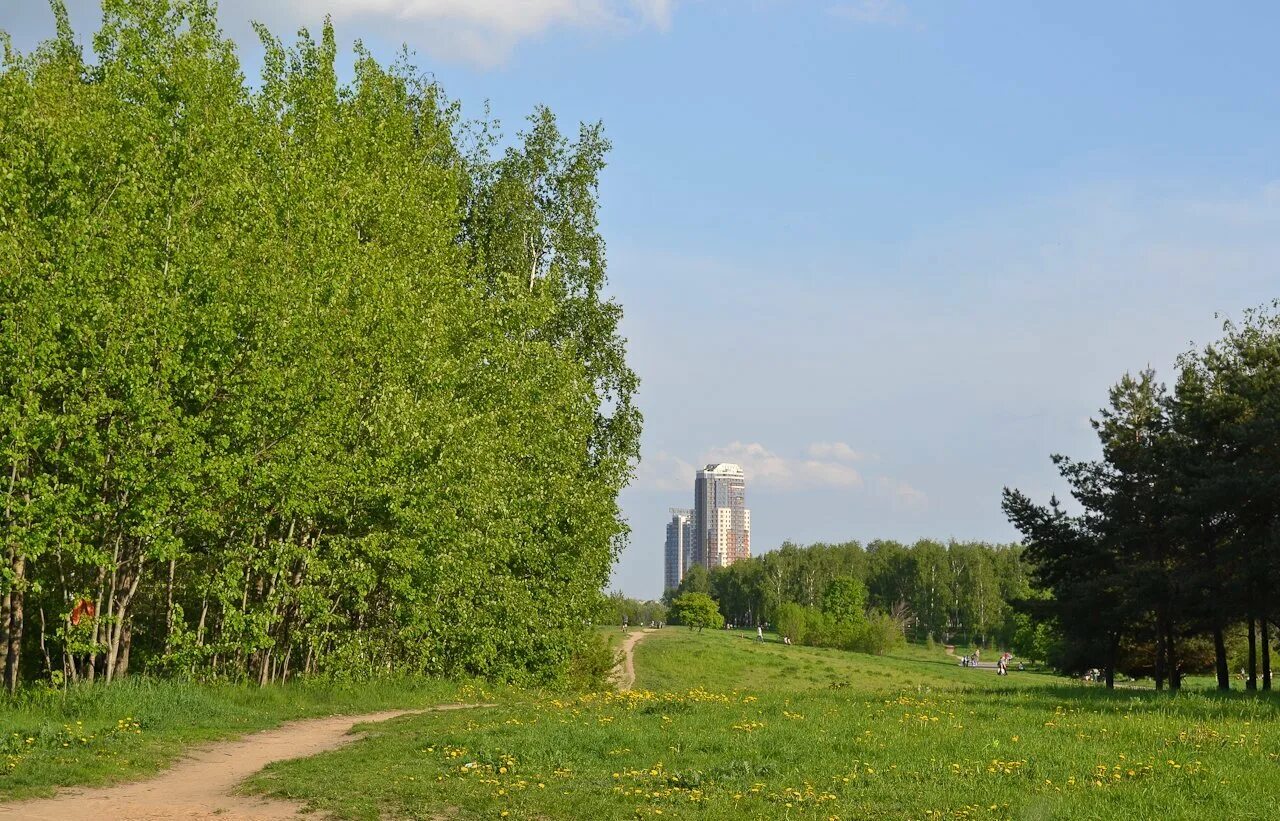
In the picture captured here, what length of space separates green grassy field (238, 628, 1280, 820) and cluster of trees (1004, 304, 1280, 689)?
12214 millimetres

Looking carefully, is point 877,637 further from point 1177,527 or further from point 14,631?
point 14,631

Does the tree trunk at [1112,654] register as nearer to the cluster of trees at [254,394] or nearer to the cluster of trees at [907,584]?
the cluster of trees at [254,394]

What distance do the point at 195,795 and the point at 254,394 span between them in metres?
10.2

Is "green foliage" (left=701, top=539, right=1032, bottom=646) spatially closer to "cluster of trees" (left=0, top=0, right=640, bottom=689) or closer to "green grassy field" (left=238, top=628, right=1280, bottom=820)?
"cluster of trees" (left=0, top=0, right=640, bottom=689)

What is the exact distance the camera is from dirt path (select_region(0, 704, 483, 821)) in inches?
475

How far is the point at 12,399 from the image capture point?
62.5 ft

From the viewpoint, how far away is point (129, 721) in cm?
1761

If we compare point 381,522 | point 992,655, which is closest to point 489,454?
point 381,522

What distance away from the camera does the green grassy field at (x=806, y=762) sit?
1212cm

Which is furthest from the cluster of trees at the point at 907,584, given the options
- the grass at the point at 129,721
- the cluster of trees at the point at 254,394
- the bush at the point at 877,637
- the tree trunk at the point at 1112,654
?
the grass at the point at 129,721

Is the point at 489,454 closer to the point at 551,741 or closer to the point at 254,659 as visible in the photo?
the point at 254,659

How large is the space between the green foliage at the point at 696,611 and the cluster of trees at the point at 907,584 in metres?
8.28

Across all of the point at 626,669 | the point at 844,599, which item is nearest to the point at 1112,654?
the point at 626,669

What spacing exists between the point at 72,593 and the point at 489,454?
10.2 meters
